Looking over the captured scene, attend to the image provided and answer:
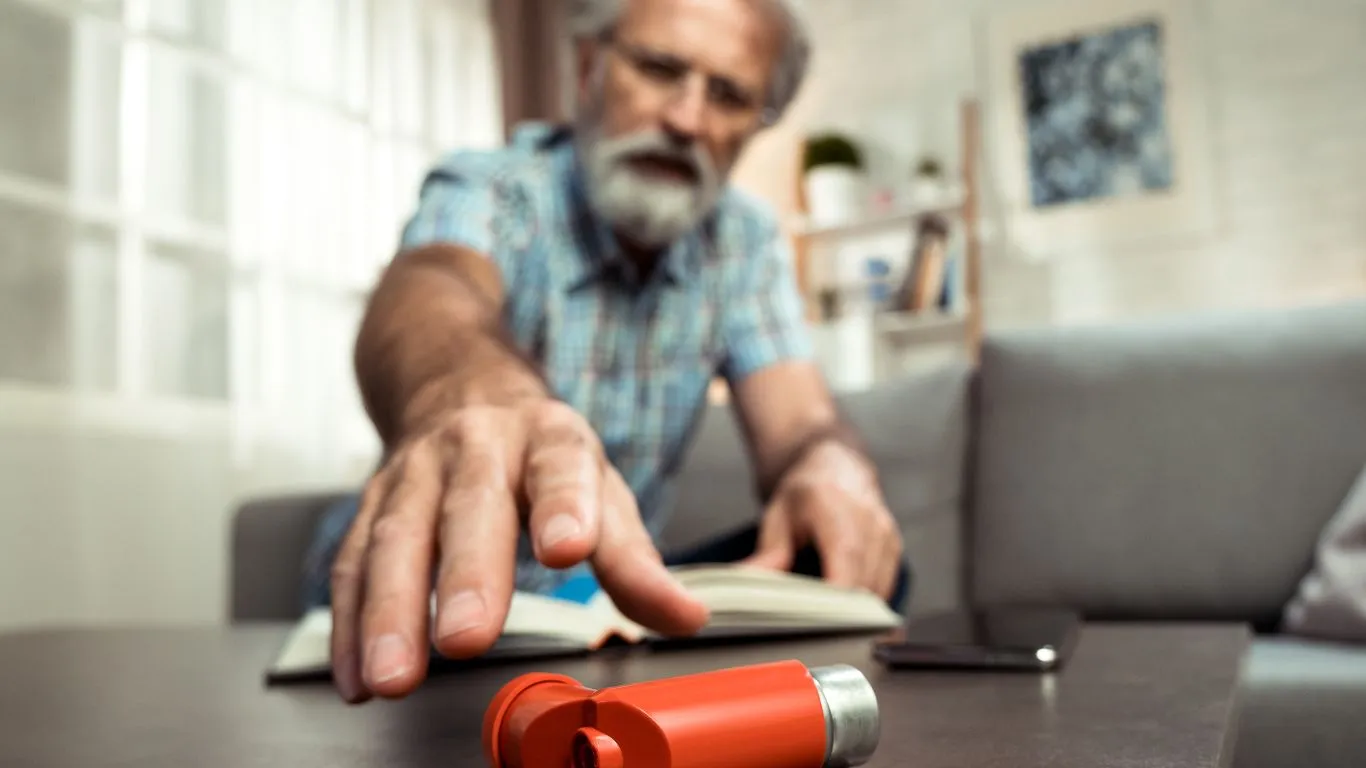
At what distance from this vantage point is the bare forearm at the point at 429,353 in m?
0.42

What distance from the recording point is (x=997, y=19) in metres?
3.48

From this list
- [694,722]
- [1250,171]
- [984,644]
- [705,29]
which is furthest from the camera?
[1250,171]

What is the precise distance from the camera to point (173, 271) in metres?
2.20

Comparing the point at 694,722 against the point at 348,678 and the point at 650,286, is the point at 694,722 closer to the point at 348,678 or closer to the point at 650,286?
the point at 348,678

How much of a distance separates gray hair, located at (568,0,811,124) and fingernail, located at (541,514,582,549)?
0.98 m

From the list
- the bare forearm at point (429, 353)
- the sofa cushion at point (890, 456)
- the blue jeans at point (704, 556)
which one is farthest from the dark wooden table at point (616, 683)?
the sofa cushion at point (890, 456)

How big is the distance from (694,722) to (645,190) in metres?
0.94

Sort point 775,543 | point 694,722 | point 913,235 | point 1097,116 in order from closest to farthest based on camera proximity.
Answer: point 694,722 < point 775,543 < point 1097,116 < point 913,235

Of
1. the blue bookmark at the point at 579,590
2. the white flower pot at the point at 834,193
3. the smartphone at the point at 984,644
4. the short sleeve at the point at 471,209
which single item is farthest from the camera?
the white flower pot at the point at 834,193

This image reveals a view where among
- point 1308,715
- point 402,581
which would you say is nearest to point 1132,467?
point 1308,715

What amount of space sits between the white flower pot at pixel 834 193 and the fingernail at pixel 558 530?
3.30 m

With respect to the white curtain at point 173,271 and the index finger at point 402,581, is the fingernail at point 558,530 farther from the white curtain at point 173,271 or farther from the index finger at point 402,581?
the white curtain at point 173,271

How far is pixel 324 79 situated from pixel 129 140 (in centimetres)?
63

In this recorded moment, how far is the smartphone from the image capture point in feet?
1.35
